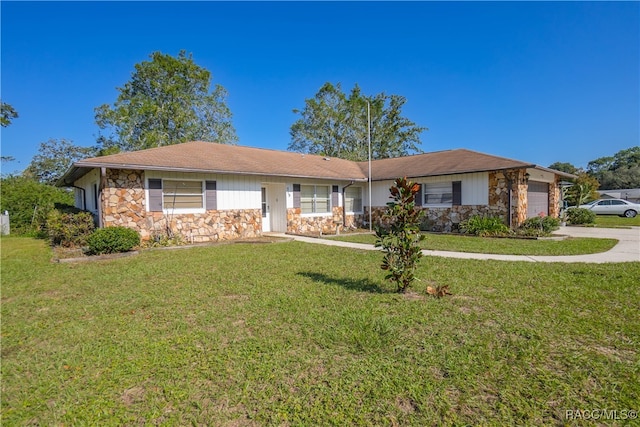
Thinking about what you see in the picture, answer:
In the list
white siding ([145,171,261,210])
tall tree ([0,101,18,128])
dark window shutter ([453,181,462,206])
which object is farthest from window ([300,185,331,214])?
tall tree ([0,101,18,128])

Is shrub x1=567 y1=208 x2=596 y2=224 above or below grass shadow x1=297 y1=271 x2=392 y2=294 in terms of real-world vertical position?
above

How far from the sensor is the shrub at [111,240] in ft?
28.1

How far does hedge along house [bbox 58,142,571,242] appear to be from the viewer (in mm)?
10359

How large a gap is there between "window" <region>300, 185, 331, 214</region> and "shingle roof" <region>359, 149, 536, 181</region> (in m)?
2.99

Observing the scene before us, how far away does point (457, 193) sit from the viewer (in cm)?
1392

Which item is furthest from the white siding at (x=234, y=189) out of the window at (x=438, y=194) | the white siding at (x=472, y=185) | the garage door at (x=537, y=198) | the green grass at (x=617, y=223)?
the green grass at (x=617, y=223)

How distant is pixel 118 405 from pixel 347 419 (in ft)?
5.85

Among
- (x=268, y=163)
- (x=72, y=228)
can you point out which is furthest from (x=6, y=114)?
(x=268, y=163)

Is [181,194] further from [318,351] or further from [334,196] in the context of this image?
[318,351]

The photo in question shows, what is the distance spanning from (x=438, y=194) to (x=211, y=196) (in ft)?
33.7

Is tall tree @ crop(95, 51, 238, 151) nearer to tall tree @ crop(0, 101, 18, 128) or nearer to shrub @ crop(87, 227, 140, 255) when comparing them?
tall tree @ crop(0, 101, 18, 128)

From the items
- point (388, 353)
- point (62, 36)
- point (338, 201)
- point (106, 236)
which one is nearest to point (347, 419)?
point (388, 353)

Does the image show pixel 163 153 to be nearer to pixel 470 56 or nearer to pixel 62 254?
pixel 62 254

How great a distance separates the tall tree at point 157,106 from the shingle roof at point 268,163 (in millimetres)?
11878
